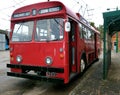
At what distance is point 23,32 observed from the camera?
7582 mm

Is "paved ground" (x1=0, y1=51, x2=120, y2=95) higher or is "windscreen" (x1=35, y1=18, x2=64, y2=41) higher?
"windscreen" (x1=35, y1=18, x2=64, y2=41)

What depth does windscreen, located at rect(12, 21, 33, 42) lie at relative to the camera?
741 centimetres

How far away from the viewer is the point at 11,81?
8.59m

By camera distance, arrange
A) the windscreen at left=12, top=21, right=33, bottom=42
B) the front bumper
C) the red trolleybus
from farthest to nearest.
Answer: the windscreen at left=12, top=21, right=33, bottom=42, the red trolleybus, the front bumper

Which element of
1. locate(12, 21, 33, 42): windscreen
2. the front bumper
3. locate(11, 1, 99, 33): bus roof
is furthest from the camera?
locate(12, 21, 33, 42): windscreen

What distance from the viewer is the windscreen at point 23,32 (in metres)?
7.41

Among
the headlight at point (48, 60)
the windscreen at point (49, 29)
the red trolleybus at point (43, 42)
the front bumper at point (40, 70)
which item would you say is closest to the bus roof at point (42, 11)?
the red trolleybus at point (43, 42)

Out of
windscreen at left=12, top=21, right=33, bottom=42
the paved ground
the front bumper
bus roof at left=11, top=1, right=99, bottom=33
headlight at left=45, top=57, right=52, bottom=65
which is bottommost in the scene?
the paved ground

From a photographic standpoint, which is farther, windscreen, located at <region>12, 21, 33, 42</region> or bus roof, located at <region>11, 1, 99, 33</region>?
windscreen, located at <region>12, 21, 33, 42</region>

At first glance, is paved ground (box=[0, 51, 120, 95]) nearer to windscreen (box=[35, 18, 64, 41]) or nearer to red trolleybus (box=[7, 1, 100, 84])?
red trolleybus (box=[7, 1, 100, 84])

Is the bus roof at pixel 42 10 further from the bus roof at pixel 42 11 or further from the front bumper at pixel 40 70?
the front bumper at pixel 40 70

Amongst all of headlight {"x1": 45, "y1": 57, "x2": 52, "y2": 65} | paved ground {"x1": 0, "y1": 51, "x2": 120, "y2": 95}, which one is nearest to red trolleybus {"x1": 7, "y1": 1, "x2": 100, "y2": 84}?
headlight {"x1": 45, "y1": 57, "x2": 52, "y2": 65}

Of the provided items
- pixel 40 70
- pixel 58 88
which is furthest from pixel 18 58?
pixel 58 88

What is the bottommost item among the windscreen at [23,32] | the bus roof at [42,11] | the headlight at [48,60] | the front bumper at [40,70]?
the front bumper at [40,70]
